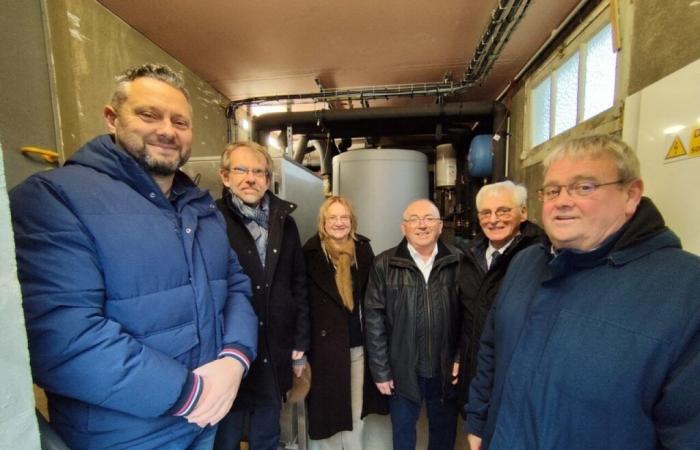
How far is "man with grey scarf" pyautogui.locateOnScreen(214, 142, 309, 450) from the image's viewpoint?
3.99 ft

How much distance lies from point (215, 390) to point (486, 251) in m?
1.24

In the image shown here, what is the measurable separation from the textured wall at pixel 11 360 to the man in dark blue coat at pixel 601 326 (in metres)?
0.99

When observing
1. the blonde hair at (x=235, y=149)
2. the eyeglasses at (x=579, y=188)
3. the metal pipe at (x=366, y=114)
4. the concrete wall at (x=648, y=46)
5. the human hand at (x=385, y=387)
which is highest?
the metal pipe at (x=366, y=114)

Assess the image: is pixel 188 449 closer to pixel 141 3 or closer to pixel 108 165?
pixel 108 165

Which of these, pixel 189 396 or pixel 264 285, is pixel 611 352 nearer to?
pixel 189 396

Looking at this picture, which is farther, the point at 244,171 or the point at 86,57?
the point at 86,57

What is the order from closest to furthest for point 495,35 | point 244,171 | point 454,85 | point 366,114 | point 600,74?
1. point 244,171
2. point 600,74
3. point 495,35
4. point 454,85
5. point 366,114

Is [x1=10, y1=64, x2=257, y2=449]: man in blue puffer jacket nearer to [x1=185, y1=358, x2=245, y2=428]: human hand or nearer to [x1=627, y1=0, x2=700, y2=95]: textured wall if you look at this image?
[x1=185, y1=358, x2=245, y2=428]: human hand

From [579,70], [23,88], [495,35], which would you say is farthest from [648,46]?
[23,88]

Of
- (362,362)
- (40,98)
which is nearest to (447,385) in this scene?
(362,362)

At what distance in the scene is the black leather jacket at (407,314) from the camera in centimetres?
137

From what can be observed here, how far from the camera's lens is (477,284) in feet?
4.26

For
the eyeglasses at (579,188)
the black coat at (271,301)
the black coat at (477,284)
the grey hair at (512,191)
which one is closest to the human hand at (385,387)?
the black coat at (477,284)

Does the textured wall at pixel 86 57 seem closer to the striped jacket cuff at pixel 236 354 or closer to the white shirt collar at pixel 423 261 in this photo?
the striped jacket cuff at pixel 236 354
